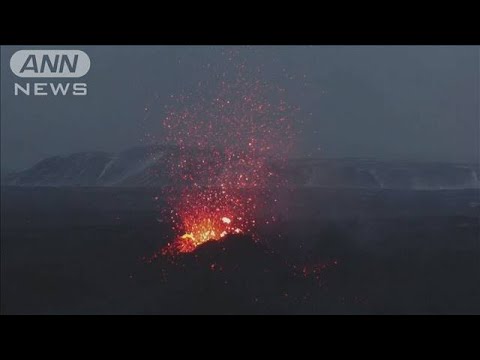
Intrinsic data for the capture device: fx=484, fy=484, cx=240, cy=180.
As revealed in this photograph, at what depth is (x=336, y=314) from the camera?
1020 cm

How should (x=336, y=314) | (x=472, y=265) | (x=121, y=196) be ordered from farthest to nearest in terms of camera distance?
(x=121, y=196) < (x=472, y=265) < (x=336, y=314)

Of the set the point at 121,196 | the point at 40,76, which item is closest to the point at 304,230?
the point at 40,76

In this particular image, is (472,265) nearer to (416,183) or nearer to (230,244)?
(230,244)

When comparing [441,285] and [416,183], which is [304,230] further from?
[416,183]

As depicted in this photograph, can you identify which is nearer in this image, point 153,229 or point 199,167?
point 199,167

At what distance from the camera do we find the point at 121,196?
2644cm

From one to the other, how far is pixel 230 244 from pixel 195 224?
4.70 ft

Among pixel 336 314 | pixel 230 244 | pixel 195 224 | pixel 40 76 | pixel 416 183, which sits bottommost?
pixel 336 314

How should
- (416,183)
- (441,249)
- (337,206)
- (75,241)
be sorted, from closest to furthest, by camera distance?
(75,241) < (441,249) < (337,206) < (416,183)

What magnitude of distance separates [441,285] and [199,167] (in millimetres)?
7333

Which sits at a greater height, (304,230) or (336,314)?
(304,230)

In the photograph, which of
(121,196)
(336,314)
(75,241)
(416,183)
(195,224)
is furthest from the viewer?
(121,196)

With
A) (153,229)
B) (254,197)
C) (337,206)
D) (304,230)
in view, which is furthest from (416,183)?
(153,229)

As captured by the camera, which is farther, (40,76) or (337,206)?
(337,206)
